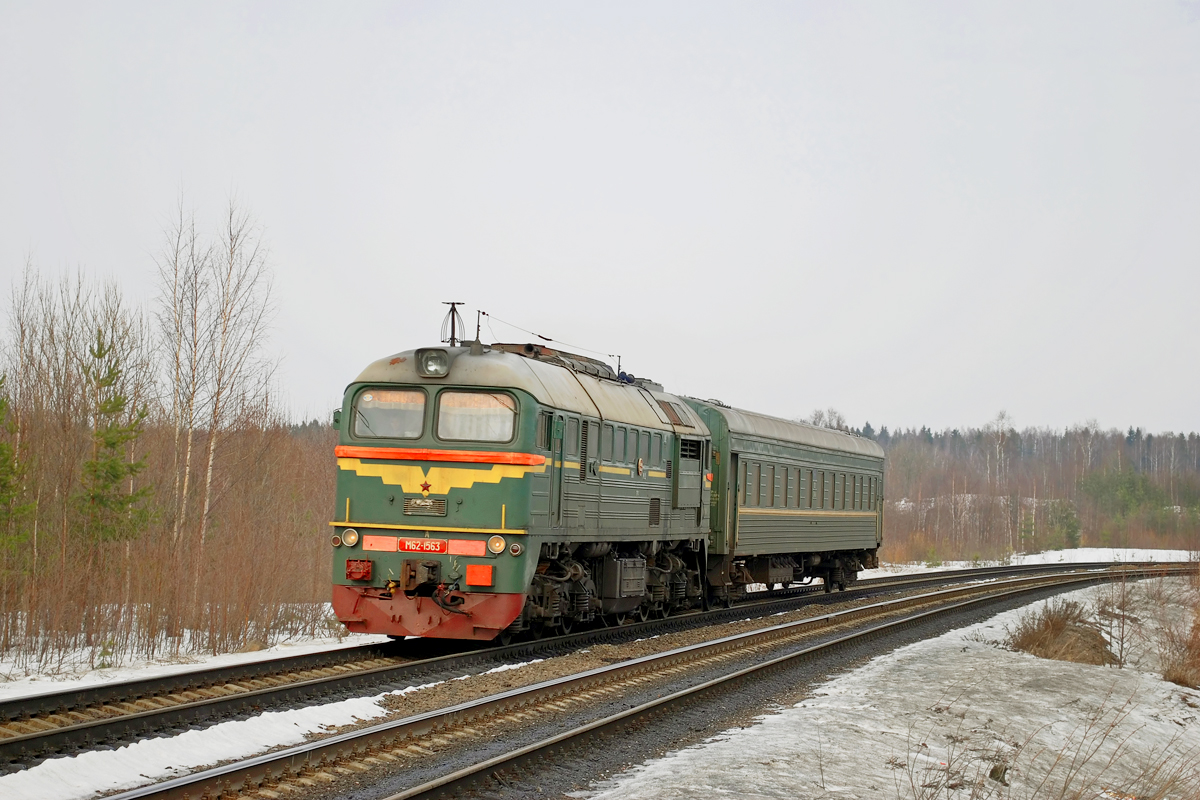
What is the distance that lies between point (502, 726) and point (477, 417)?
4.66m

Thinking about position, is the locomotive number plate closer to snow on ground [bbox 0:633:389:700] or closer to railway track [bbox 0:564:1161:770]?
railway track [bbox 0:564:1161:770]

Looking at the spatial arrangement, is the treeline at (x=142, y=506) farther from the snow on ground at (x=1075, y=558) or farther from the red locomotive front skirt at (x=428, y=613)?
the snow on ground at (x=1075, y=558)

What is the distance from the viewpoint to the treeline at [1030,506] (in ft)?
226

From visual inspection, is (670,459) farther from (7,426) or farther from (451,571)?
(7,426)

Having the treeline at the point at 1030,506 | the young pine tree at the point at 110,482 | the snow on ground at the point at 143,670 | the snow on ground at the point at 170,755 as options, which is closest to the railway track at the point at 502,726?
the snow on ground at the point at 170,755

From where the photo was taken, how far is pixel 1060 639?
18.1 meters

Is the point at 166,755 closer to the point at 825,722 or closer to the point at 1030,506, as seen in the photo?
the point at 825,722

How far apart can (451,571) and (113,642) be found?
150 inches

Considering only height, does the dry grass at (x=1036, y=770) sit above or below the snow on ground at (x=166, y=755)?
below

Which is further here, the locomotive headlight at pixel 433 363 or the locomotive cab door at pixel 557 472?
the locomotive cab door at pixel 557 472

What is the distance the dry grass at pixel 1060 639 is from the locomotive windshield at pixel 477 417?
986cm

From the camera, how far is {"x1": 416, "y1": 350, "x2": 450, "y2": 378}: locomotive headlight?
13.3 metres

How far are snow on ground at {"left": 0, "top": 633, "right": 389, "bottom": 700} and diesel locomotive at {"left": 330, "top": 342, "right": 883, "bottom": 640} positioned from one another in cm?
136

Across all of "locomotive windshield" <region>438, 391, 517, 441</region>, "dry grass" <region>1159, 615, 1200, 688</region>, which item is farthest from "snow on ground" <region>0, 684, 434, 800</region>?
"dry grass" <region>1159, 615, 1200, 688</region>
